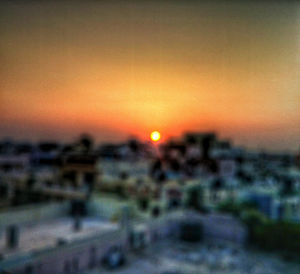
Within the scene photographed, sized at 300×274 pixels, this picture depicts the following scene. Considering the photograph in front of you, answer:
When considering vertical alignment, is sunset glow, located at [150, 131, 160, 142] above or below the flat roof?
above

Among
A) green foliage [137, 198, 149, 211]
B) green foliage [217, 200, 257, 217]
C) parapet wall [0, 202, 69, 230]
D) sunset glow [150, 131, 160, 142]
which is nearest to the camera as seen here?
sunset glow [150, 131, 160, 142]

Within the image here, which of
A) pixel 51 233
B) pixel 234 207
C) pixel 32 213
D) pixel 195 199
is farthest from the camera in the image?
pixel 195 199

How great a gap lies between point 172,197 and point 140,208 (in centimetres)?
74

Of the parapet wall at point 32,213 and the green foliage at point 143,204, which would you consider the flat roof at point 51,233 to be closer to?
the parapet wall at point 32,213

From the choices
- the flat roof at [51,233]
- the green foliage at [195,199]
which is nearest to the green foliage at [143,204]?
the flat roof at [51,233]

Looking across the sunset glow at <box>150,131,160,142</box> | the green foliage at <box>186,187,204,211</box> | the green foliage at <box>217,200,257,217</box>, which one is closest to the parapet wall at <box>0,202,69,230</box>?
the green foliage at <box>186,187,204,211</box>

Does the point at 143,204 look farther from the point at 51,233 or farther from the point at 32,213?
the point at 32,213

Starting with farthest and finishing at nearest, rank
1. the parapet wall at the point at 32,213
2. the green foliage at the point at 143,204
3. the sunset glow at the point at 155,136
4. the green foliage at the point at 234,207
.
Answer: the green foliage at the point at 143,204
the green foliage at the point at 234,207
the parapet wall at the point at 32,213
the sunset glow at the point at 155,136

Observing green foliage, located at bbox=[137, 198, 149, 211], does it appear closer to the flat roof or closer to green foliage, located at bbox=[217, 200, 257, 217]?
the flat roof

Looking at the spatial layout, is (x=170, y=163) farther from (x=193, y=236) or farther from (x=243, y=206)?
(x=243, y=206)

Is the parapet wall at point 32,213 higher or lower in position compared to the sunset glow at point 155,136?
lower

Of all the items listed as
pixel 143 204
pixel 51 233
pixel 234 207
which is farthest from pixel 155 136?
pixel 234 207

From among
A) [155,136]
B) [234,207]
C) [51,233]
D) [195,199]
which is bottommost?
[51,233]

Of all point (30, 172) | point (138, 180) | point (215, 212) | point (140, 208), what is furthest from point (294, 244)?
point (30, 172)
